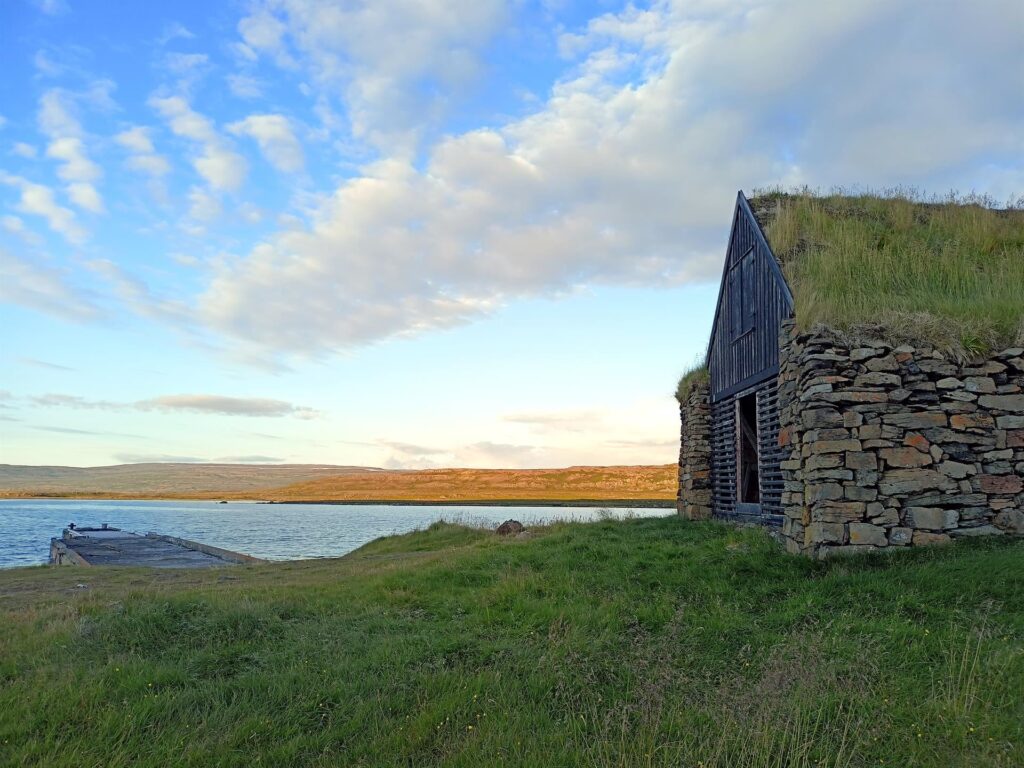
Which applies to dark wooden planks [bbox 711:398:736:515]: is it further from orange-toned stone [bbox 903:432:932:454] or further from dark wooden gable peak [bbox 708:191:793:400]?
orange-toned stone [bbox 903:432:932:454]

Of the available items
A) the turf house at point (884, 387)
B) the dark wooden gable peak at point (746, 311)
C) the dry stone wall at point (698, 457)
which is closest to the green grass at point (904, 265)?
the turf house at point (884, 387)

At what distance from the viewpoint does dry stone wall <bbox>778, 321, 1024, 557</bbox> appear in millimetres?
10633

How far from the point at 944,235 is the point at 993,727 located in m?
14.2

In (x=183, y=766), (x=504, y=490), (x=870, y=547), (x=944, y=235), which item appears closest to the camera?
(x=183, y=766)

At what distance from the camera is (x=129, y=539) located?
33719 millimetres

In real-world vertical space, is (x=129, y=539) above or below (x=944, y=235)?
below

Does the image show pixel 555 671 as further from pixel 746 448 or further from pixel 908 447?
pixel 746 448

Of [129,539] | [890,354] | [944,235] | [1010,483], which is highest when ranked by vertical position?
[944,235]

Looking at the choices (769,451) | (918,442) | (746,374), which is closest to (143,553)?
(746,374)

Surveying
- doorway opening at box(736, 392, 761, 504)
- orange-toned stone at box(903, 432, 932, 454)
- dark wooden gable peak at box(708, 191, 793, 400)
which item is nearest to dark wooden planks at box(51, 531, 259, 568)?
doorway opening at box(736, 392, 761, 504)

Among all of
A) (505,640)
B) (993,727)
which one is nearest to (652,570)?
(505,640)

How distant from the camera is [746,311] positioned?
16.0m

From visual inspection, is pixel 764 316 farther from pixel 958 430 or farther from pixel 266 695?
pixel 266 695

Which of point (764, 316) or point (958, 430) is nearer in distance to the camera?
point (958, 430)
